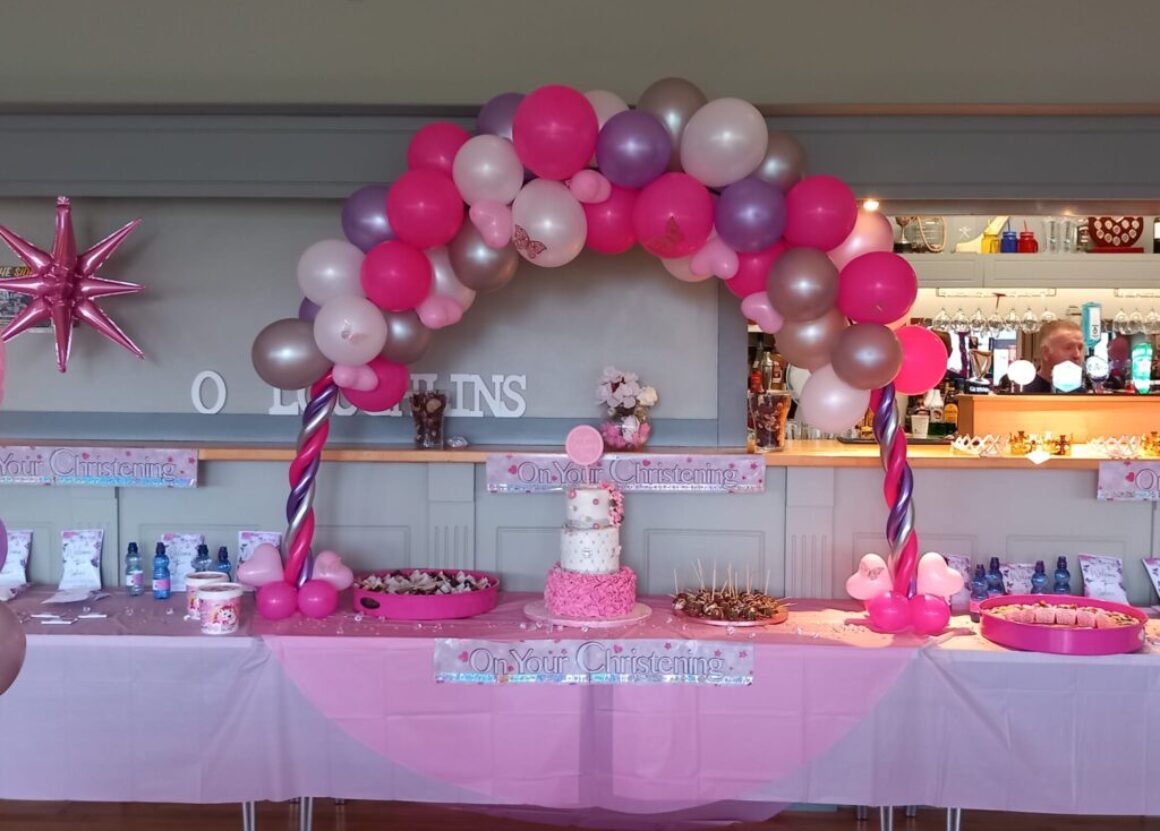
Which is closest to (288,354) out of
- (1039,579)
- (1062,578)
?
(1039,579)

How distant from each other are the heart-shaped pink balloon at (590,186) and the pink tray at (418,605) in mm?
1297

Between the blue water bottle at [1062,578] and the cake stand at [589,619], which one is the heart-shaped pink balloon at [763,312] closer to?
the cake stand at [589,619]

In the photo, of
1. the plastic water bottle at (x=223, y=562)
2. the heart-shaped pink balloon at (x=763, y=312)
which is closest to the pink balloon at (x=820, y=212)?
the heart-shaped pink balloon at (x=763, y=312)

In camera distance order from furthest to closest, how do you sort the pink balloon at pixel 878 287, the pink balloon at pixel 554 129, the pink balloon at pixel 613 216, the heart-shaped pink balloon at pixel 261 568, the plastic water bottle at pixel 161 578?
the plastic water bottle at pixel 161 578, the heart-shaped pink balloon at pixel 261 568, the pink balloon at pixel 613 216, the pink balloon at pixel 878 287, the pink balloon at pixel 554 129

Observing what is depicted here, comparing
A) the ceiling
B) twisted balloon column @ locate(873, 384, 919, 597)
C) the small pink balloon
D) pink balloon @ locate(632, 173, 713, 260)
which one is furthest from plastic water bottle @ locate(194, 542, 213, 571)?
twisted balloon column @ locate(873, 384, 919, 597)

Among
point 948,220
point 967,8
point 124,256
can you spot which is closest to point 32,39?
point 124,256

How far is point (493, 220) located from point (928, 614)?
1.74m

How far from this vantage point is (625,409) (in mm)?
3994

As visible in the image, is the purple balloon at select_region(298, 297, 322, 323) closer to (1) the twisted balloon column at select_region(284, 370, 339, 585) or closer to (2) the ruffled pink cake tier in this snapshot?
(1) the twisted balloon column at select_region(284, 370, 339, 585)

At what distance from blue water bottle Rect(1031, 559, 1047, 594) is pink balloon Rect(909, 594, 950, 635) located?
58 cm

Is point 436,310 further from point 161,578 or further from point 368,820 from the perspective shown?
point 368,820

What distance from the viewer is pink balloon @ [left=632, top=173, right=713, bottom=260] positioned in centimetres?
314

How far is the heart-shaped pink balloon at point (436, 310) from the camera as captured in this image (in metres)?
3.43

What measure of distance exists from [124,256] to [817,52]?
2.64 metres
